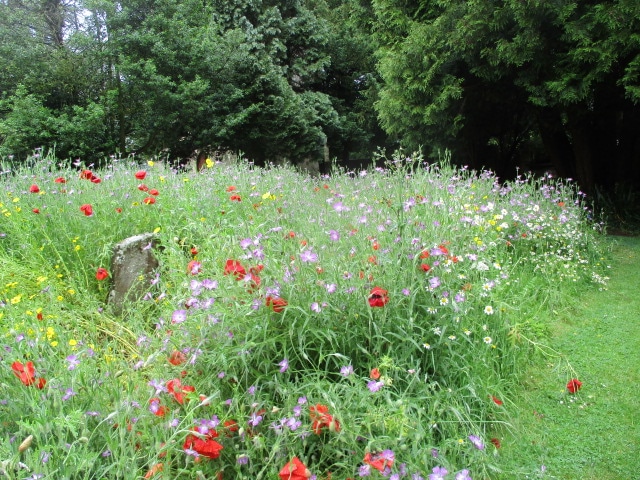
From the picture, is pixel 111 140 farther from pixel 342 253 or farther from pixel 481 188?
pixel 342 253

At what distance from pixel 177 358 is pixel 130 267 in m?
1.76

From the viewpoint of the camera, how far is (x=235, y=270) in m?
2.30

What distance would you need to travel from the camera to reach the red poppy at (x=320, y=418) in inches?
67.6

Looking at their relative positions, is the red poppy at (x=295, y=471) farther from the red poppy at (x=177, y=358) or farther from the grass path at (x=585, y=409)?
the grass path at (x=585, y=409)

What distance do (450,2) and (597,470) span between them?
305 inches

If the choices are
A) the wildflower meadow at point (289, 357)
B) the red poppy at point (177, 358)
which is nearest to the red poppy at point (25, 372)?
the wildflower meadow at point (289, 357)

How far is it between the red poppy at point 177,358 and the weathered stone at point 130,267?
5.11 feet

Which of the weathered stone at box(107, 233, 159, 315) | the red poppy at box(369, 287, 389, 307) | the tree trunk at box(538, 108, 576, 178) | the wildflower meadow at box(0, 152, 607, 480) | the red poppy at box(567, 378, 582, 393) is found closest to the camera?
the wildflower meadow at box(0, 152, 607, 480)

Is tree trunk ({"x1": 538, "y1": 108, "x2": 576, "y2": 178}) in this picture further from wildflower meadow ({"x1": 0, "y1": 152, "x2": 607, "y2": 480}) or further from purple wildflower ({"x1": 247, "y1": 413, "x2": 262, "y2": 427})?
purple wildflower ({"x1": 247, "y1": 413, "x2": 262, "y2": 427})

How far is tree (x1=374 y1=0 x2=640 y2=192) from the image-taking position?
676 cm

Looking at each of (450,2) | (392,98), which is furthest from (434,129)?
(450,2)

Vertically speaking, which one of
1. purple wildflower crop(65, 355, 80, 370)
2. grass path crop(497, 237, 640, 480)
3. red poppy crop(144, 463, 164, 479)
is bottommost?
grass path crop(497, 237, 640, 480)

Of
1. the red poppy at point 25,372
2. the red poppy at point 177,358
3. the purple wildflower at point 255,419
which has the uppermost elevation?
the red poppy at point 25,372

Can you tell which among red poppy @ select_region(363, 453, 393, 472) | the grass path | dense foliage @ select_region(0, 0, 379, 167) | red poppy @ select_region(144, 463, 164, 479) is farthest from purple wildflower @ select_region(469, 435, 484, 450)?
dense foliage @ select_region(0, 0, 379, 167)
